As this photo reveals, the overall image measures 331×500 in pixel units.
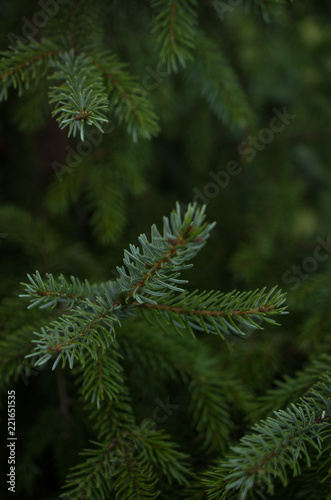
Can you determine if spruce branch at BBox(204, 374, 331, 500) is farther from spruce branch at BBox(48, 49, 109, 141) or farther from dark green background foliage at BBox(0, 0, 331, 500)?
spruce branch at BBox(48, 49, 109, 141)

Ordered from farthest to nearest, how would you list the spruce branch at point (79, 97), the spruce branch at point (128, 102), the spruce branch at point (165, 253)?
the spruce branch at point (128, 102) → the spruce branch at point (79, 97) → the spruce branch at point (165, 253)

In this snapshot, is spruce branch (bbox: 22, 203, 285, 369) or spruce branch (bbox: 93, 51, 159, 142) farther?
spruce branch (bbox: 93, 51, 159, 142)

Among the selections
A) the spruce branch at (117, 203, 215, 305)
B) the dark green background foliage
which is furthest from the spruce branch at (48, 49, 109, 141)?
the spruce branch at (117, 203, 215, 305)

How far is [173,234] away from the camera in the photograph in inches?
22.1

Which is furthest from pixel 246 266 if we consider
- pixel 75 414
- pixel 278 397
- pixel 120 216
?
pixel 75 414

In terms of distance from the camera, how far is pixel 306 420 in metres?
0.65

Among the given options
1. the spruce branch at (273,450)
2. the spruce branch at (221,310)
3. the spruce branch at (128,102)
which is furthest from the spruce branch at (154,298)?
the spruce branch at (128,102)

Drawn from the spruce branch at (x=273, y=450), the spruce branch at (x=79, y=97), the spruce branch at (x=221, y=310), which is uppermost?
the spruce branch at (x=79, y=97)

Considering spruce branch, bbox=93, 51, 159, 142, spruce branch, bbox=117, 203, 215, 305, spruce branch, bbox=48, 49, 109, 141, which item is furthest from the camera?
spruce branch, bbox=93, 51, 159, 142

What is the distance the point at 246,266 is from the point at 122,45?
2.74ft

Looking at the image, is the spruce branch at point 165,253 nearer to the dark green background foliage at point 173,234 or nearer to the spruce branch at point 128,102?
the dark green background foliage at point 173,234

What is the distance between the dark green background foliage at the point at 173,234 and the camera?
759 millimetres

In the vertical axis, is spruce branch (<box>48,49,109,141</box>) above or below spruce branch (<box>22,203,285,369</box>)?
above

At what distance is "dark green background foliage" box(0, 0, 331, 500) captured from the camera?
0.76m
